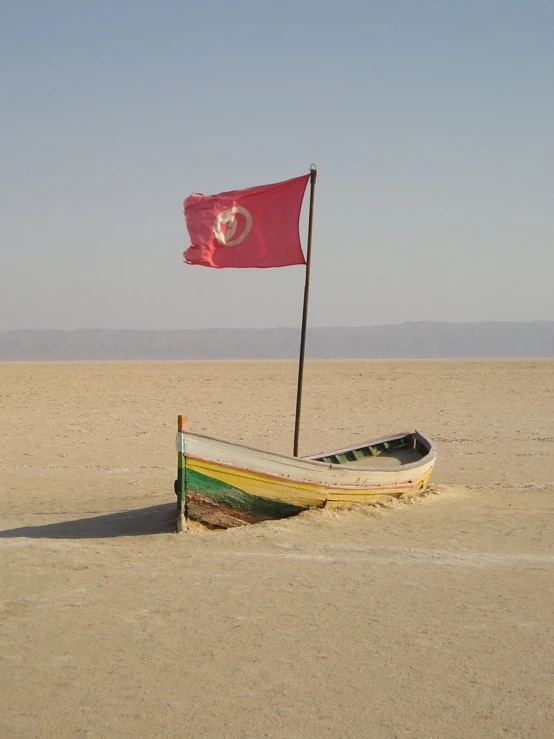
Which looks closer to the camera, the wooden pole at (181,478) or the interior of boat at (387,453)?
the wooden pole at (181,478)

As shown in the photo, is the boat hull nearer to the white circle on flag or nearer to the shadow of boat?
the shadow of boat

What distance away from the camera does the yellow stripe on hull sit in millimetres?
8570

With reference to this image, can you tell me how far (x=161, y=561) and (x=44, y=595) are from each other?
1.24m

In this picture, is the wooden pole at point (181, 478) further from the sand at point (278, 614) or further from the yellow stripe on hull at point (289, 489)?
the sand at point (278, 614)

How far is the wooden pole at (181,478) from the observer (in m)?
8.39

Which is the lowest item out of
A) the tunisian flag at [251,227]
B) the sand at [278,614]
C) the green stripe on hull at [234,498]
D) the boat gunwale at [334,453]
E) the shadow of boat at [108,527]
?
the shadow of boat at [108,527]

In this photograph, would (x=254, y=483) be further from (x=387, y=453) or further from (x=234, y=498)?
(x=387, y=453)


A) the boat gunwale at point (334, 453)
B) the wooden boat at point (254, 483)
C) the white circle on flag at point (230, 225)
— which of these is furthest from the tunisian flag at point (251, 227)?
the wooden boat at point (254, 483)

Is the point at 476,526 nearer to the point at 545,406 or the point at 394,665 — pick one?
the point at 394,665

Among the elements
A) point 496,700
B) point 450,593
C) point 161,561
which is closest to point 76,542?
point 161,561

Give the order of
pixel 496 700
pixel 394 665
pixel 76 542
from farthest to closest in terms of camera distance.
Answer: pixel 76 542 < pixel 394 665 < pixel 496 700

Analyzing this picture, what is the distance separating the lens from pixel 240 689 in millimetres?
4891

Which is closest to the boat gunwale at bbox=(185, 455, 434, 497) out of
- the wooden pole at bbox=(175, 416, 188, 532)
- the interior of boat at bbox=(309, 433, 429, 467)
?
the wooden pole at bbox=(175, 416, 188, 532)

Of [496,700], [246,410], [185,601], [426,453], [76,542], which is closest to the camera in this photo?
[496,700]
